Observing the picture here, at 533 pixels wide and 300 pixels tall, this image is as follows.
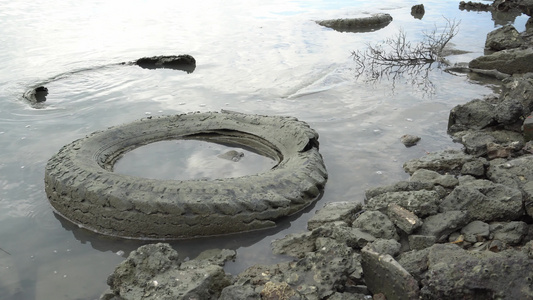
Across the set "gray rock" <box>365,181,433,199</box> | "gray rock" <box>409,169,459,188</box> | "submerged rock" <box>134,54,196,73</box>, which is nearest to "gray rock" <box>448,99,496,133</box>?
"gray rock" <box>409,169,459,188</box>

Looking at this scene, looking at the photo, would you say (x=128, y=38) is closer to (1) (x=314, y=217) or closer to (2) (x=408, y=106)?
(2) (x=408, y=106)

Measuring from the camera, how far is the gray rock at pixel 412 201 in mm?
3797

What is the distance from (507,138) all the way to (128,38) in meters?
7.81

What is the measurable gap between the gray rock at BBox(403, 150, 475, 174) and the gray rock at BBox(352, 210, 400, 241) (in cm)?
129

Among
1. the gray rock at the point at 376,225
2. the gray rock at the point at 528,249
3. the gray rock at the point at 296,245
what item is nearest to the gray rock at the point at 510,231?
the gray rock at the point at 528,249

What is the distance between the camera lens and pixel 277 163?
510cm

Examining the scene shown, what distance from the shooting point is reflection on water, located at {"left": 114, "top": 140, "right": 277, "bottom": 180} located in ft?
16.0

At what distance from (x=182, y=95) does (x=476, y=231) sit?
470cm

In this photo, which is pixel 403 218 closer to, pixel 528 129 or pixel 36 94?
pixel 528 129

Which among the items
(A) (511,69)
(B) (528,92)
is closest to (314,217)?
(B) (528,92)

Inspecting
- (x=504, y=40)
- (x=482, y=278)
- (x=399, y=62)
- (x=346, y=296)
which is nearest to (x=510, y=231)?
(x=482, y=278)

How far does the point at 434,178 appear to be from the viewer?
15.0 ft

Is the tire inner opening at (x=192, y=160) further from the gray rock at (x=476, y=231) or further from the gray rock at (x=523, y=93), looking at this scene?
the gray rock at (x=523, y=93)

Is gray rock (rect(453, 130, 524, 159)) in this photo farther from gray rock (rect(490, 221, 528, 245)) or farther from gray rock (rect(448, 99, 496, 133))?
gray rock (rect(490, 221, 528, 245))
